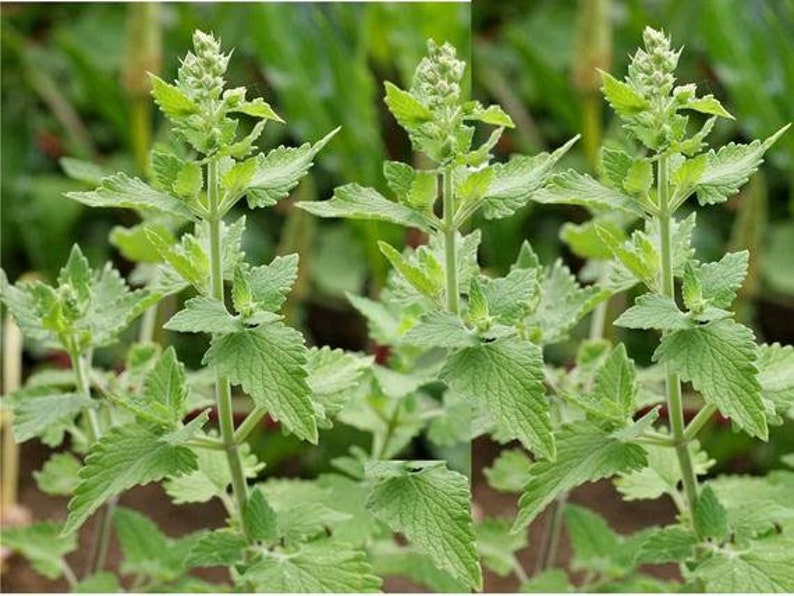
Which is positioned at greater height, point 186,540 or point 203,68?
point 203,68

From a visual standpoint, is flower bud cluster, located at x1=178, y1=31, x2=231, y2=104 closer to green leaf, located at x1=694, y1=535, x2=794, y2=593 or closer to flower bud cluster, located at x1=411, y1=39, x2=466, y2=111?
flower bud cluster, located at x1=411, y1=39, x2=466, y2=111

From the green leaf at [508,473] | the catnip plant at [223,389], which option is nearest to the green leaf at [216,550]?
the catnip plant at [223,389]

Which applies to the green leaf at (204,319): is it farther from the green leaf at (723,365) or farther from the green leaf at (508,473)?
the green leaf at (508,473)

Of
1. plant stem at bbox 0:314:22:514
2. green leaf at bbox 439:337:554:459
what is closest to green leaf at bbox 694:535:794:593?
green leaf at bbox 439:337:554:459

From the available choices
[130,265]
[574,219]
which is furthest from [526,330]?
[130,265]

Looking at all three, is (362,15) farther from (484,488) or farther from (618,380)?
(618,380)
